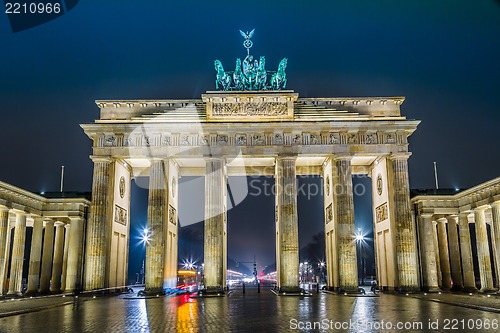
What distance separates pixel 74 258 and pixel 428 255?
29532mm

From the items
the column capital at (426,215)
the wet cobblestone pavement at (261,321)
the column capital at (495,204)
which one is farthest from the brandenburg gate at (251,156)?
the wet cobblestone pavement at (261,321)

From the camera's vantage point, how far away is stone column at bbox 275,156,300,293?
124 ft

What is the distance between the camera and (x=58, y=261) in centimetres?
4238

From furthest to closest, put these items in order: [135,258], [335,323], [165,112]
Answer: [135,258] → [165,112] → [335,323]

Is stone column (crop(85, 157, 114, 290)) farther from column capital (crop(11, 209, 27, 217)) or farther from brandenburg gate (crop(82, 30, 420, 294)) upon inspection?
column capital (crop(11, 209, 27, 217))

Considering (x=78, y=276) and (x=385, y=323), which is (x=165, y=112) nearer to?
(x=78, y=276)

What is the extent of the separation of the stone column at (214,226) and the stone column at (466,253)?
20264mm

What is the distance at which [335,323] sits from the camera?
16.0 m

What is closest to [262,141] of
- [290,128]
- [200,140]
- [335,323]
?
[290,128]

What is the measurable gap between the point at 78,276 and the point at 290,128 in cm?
2158

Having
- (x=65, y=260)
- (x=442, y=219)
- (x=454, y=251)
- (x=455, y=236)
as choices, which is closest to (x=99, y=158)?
(x=65, y=260)

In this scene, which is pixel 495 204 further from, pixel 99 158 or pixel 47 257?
pixel 47 257

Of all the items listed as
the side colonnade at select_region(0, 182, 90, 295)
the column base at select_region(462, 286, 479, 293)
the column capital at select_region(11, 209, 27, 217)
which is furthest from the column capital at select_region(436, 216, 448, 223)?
the column capital at select_region(11, 209, 27, 217)

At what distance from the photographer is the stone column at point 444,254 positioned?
1642 inches
